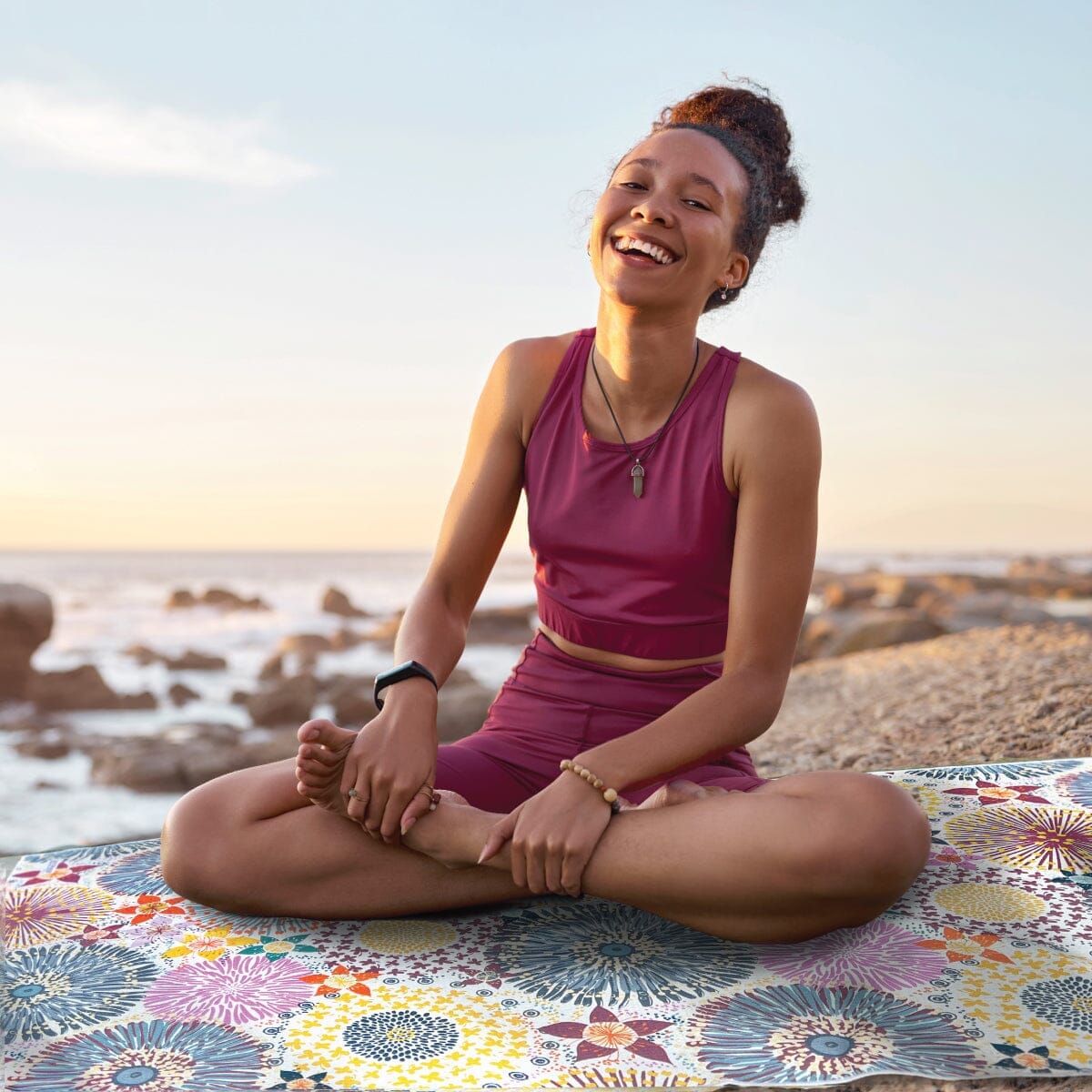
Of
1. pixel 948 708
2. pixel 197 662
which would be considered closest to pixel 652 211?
pixel 948 708

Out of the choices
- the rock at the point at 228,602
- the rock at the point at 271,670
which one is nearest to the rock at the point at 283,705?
the rock at the point at 271,670

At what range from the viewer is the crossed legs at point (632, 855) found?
1.67 m

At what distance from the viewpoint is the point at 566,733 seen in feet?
6.71

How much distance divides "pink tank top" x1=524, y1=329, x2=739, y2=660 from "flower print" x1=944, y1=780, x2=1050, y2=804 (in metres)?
0.63

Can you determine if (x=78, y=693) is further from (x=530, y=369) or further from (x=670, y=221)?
(x=670, y=221)

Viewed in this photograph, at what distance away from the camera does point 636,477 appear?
2.04 m

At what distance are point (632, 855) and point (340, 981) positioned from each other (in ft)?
1.59

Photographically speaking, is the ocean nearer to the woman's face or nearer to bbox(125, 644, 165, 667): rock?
bbox(125, 644, 165, 667): rock

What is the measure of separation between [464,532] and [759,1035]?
1.06 m

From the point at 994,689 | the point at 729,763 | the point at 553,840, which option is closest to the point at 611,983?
the point at 553,840

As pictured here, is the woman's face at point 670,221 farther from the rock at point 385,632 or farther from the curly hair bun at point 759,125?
the rock at point 385,632

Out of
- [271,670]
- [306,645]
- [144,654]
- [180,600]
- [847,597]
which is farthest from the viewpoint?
[180,600]

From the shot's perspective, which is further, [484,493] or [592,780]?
[484,493]

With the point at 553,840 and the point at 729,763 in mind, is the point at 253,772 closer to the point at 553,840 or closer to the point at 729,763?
the point at 553,840
